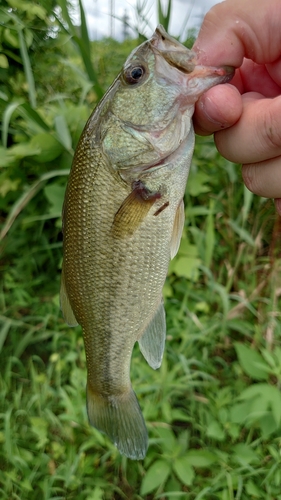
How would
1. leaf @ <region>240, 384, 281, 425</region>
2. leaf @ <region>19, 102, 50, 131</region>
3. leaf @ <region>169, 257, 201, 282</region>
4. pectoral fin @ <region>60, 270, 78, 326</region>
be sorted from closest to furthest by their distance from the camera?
pectoral fin @ <region>60, 270, 78, 326</region> < leaf @ <region>240, 384, 281, 425</region> < leaf @ <region>19, 102, 50, 131</region> < leaf @ <region>169, 257, 201, 282</region>

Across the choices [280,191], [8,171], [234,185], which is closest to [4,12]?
[8,171]

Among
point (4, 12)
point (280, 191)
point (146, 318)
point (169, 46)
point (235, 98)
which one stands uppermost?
point (4, 12)

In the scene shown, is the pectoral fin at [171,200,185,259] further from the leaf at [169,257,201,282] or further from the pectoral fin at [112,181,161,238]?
the leaf at [169,257,201,282]

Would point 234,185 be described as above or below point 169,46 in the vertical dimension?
below

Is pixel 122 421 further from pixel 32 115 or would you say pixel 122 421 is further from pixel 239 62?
pixel 32 115

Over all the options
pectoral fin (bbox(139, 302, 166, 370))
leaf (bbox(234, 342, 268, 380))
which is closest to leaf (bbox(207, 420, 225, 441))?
leaf (bbox(234, 342, 268, 380))

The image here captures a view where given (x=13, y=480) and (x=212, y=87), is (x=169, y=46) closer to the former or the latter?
(x=212, y=87)

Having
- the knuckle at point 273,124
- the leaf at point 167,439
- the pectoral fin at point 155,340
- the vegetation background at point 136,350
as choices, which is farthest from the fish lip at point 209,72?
the leaf at point 167,439
